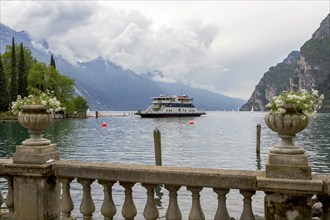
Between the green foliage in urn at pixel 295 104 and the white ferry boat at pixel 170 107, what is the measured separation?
13476 centimetres

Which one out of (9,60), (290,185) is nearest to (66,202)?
(290,185)

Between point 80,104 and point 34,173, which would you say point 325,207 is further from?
point 80,104

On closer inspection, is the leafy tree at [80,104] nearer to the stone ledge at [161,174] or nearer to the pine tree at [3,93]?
the pine tree at [3,93]

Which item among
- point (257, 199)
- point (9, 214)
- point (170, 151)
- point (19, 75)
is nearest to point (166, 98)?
point (19, 75)

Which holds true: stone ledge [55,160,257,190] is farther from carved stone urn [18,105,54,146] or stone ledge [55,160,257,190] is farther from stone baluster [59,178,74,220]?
carved stone urn [18,105,54,146]

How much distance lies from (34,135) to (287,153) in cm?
403

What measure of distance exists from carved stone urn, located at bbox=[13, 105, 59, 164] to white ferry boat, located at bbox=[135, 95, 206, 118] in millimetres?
133554

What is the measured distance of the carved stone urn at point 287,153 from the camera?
518 cm

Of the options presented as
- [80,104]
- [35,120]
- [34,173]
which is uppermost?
[80,104]

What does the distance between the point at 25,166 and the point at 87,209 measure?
1.21 m

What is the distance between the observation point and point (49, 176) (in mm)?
6488

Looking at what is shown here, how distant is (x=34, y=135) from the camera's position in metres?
6.62

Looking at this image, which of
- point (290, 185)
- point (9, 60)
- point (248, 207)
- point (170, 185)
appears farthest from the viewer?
point (9, 60)

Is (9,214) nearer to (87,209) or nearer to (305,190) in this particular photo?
(87,209)
